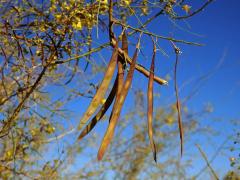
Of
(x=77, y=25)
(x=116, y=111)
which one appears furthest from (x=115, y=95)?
(x=77, y=25)

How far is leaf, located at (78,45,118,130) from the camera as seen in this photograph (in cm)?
98

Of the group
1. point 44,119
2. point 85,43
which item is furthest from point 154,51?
point 44,119

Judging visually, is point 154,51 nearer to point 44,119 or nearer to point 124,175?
point 44,119

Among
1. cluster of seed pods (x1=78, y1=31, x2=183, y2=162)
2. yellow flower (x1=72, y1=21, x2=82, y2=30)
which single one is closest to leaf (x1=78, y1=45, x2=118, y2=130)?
cluster of seed pods (x1=78, y1=31, x2=183, y2=162)

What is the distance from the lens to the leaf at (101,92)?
0.98 metres

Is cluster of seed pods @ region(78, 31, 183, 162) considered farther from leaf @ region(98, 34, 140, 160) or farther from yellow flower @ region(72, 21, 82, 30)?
yellow flower @ region(72, 21, 82, 30)

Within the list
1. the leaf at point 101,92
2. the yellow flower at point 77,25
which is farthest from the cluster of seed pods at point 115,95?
the yellow flower at point 77,25

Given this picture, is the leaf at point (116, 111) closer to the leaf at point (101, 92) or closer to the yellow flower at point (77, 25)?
the leaf at point (101, 92)

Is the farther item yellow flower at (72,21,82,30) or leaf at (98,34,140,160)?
yellow flower at (72,21,82,30)

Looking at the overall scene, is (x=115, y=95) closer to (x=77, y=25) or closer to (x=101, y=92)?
(x=101, y=92)

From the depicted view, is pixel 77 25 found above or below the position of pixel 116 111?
above

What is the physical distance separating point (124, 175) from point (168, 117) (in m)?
1.30

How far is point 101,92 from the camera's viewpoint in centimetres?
104

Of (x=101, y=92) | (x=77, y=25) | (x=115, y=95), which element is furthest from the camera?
(x=77, y=25)
